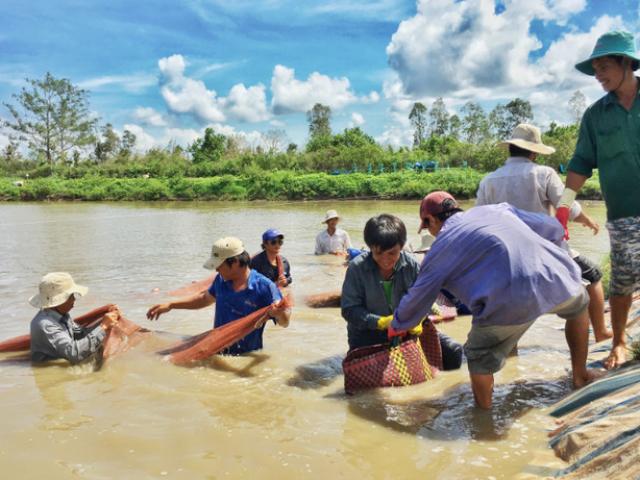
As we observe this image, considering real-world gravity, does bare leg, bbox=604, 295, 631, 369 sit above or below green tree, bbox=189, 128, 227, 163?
below

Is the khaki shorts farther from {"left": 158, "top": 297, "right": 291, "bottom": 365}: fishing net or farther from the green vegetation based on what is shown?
the green vegetation

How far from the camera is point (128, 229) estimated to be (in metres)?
19.6

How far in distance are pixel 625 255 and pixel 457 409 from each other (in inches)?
52.9

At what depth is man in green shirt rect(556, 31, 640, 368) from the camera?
127 inches

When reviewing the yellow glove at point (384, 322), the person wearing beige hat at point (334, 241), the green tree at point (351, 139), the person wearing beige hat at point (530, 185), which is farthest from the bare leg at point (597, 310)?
the green tree at point (351, 139)

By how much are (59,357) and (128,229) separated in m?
15.8

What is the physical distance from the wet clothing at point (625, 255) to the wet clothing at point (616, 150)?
0.18ft

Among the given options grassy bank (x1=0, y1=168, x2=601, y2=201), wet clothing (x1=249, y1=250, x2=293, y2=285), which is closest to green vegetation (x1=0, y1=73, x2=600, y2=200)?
grassy bank (x1=0, y1=168, x2=601, y2=201)

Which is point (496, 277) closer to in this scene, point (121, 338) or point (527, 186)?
point (527, 186)

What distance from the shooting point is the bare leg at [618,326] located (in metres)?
3.37

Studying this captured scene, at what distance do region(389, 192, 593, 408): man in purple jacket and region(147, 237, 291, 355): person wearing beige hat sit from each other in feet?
4.84

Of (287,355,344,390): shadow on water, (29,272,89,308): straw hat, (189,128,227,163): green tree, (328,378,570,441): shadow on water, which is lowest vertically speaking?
(287,355,344,390): shadow on water

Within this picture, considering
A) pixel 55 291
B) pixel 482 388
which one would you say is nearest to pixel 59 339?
pixel 55 291

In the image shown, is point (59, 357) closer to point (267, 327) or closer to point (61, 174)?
point (267, 327)
